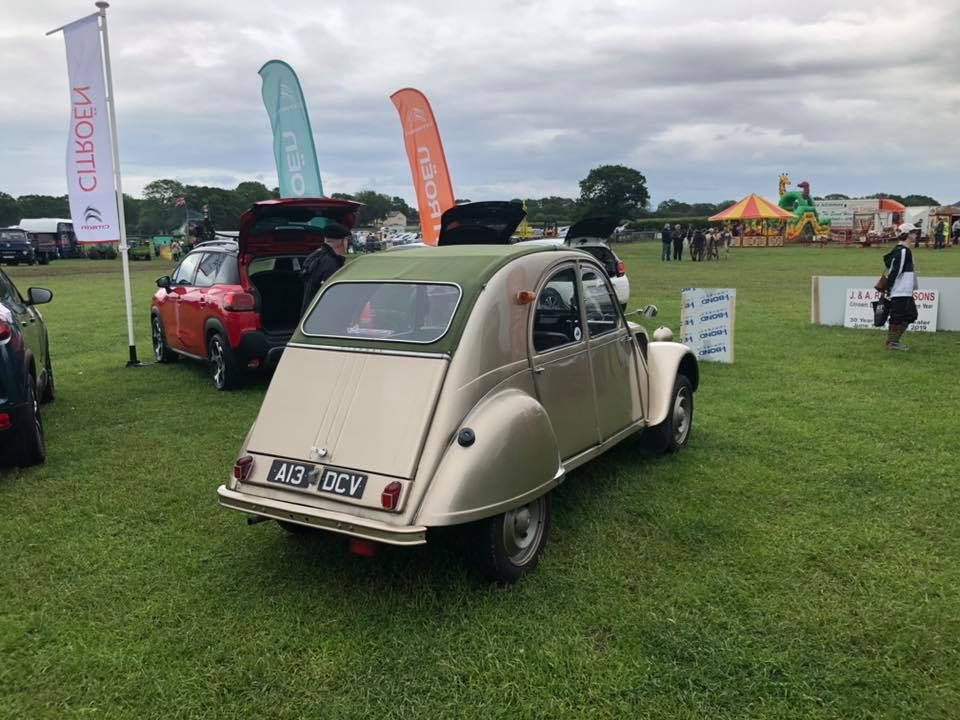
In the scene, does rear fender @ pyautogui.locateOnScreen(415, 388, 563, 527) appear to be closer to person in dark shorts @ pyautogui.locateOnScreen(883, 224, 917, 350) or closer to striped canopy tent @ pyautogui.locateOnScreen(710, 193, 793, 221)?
person in dark shorts @ pyautogui.locateOnScreen(883, 224, 917, 350)

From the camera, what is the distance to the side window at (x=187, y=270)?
9.30m

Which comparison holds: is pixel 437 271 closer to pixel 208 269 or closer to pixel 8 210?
pixel 208 269

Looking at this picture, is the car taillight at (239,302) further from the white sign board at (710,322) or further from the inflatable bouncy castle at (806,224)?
the inflatable bouncy castle at (806,224)

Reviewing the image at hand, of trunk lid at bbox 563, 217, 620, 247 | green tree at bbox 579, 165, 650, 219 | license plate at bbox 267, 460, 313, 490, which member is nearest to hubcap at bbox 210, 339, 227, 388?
license plate at bbox 267, 460, 313, 490

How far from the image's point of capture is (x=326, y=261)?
23.4ft

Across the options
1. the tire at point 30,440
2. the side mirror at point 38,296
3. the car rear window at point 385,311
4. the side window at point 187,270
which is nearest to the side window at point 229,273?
the side window at point 187,270

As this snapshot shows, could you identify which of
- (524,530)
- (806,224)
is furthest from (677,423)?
(806,224)

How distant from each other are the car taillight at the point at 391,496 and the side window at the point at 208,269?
6044 mm

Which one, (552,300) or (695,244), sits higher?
(695,244)

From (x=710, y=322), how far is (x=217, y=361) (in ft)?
20.2

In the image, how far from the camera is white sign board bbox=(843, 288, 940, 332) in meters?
11.9

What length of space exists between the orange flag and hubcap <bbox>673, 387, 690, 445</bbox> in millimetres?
11024

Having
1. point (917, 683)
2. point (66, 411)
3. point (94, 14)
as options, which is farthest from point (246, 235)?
point (917, 683)

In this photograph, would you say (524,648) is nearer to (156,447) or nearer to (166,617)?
(166,617)
